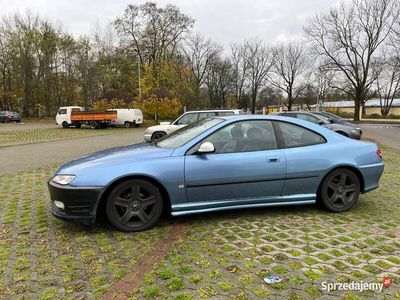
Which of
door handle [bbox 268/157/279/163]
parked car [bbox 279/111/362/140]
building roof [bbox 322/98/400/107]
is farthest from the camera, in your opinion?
building roof [bbox 322/98/400/107]

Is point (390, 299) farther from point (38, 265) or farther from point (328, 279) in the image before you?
point (38, 265)

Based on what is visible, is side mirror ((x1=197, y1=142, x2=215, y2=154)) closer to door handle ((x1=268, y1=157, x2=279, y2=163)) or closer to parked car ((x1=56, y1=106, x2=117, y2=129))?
door handle ((x1=268, y1=157, x2=279, y2=163))

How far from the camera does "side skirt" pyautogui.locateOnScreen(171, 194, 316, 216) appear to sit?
14.0ft

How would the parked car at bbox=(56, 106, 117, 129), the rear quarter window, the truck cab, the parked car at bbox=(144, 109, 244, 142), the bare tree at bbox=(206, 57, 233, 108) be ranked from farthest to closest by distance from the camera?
the bare tree at bbox=(206, 57, 233, 108) < the truck cab < the parked car at bbox=(56, 106, 117, 129) < the parked car at bbox=(144, 109, 244, 142) < the rear quarter window

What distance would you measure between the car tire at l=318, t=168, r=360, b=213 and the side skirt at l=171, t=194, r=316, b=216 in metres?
0.20

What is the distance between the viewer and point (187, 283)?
2961mm

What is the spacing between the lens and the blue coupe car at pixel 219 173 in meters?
4.07

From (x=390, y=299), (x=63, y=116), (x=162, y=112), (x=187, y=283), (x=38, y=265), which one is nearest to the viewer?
(x=390, y=299)

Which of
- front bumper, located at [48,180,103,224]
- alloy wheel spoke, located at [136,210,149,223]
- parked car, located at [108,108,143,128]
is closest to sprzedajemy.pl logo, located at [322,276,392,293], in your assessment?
alloy wheel spoke, located at [136,210,149,223]

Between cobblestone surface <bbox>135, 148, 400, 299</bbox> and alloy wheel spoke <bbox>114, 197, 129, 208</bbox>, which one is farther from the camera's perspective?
alloy wheel spoke <bbox>114, 197, 129, 208</bbox>

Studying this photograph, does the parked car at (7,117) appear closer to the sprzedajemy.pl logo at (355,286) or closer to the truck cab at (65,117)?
the truck cab at (65,117)

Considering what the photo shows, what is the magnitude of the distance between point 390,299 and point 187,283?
5.35 ft

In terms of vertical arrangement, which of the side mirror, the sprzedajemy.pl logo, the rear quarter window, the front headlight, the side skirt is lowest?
the sprzedajemy.pl logo

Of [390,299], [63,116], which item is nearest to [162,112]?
[63,116]
